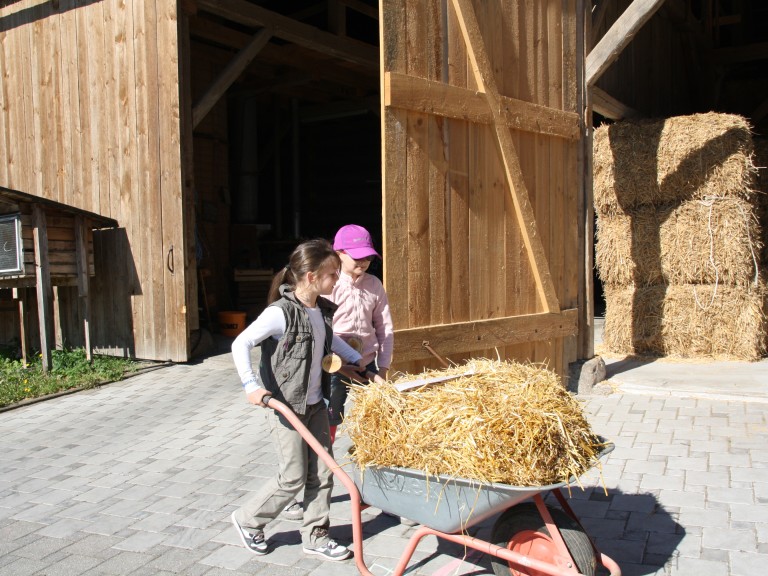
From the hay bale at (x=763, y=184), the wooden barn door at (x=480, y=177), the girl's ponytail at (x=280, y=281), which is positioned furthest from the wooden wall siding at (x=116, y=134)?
the hay bale at (x=763, y=184)

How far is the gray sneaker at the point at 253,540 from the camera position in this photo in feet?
11.0

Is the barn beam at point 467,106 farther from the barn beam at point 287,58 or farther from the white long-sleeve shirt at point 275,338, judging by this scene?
the barn beam at point 287,58

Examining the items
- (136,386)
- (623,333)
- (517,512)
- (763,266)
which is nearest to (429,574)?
(517,512)

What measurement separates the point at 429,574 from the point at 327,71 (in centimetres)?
958

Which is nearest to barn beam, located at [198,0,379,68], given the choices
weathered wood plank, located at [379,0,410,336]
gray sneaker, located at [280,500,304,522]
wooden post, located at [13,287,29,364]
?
wooden post, located at [13,287,29,364]

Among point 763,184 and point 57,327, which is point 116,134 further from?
point 763,184

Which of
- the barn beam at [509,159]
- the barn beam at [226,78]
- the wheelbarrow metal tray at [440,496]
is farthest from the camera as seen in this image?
the barn beam at [226,78]

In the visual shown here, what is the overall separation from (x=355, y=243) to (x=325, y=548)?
1440 mm

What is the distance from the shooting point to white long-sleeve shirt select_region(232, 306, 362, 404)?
304 centimetres

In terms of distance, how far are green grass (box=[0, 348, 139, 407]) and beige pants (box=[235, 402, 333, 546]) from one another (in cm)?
396

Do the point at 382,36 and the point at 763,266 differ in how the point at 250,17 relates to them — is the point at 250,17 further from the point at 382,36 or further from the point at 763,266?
the point at 763,266

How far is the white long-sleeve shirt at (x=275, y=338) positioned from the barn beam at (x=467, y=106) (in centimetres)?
167

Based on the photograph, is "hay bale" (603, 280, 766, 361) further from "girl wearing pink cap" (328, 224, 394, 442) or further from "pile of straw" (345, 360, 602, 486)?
"pile of straw" (345, 360, 602, 486)

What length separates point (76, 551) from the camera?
11.3 ft
